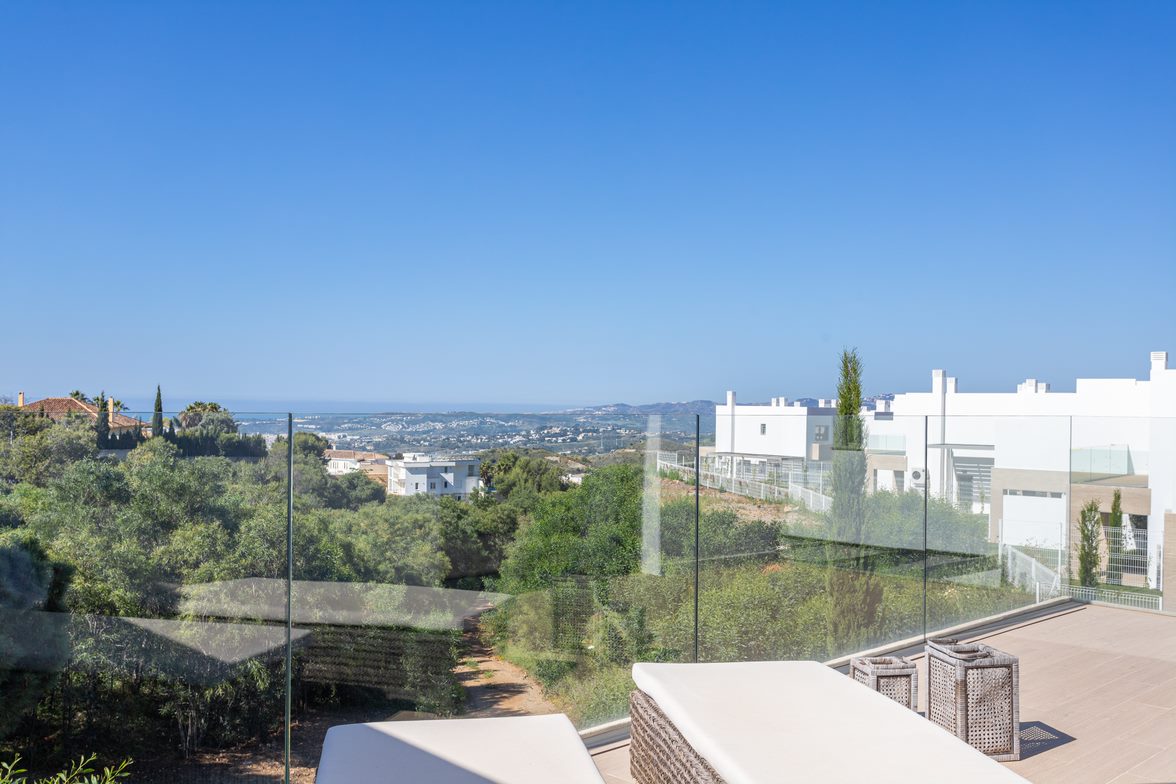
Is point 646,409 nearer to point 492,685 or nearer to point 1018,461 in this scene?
point 492,685

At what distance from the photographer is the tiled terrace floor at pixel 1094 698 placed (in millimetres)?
3061

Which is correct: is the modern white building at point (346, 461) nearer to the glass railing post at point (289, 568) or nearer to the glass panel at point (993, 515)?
the glass railing post at point (289, 568)

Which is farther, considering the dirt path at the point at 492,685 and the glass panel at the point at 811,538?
the glass panel at the point at 811,538

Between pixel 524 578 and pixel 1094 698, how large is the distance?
2.87 meters

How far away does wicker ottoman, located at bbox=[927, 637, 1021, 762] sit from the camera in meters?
3.00

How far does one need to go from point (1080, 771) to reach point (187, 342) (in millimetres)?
41281

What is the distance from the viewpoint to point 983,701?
9.93ft

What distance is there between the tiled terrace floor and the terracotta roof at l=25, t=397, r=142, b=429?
2.28 m

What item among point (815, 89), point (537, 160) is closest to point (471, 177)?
point (537, 160)

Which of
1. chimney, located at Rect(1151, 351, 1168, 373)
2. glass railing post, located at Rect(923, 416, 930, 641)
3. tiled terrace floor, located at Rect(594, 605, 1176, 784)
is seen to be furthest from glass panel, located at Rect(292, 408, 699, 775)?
chimney, located at Rect(1151, 351, 1168, 373)

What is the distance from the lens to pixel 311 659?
114 inches

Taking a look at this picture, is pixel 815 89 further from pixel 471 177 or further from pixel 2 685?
pixel 2 685

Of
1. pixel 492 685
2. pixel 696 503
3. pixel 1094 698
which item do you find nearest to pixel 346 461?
pixel 492 685

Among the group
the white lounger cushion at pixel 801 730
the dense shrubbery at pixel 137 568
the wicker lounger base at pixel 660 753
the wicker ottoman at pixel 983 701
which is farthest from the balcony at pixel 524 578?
the white lounger cushion at pixel 801 730
